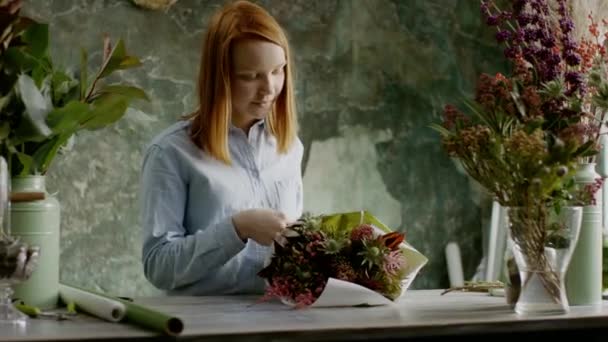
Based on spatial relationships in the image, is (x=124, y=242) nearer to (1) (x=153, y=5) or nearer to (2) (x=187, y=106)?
(2) (x=187, y=106)

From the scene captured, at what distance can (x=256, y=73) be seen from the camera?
2.75m

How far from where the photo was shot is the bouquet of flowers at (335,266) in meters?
2.19

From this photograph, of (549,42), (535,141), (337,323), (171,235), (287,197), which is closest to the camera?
(337,323)

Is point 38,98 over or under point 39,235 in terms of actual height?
over

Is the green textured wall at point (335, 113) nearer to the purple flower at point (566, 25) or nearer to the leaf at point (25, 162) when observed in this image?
the leaf at point (25, 162)

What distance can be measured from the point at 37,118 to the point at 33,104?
0.09ft

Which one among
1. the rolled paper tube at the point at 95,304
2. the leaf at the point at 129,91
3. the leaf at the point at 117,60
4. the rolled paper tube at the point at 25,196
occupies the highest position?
the leaf at the point at 117,60

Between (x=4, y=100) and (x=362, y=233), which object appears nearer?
(x=4, y=100)

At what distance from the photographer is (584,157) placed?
7.22 feet

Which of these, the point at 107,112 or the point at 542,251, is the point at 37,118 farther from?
the point at 542,251

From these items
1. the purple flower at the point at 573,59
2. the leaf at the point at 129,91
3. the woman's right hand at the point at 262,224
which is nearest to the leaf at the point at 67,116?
the leaf at the point at 129,91

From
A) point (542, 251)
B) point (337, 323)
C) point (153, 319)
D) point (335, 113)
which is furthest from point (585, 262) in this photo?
point (335, 113)

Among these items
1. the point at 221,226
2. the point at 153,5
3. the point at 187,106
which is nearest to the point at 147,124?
the point at 187,106

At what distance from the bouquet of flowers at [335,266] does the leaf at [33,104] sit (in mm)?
545
